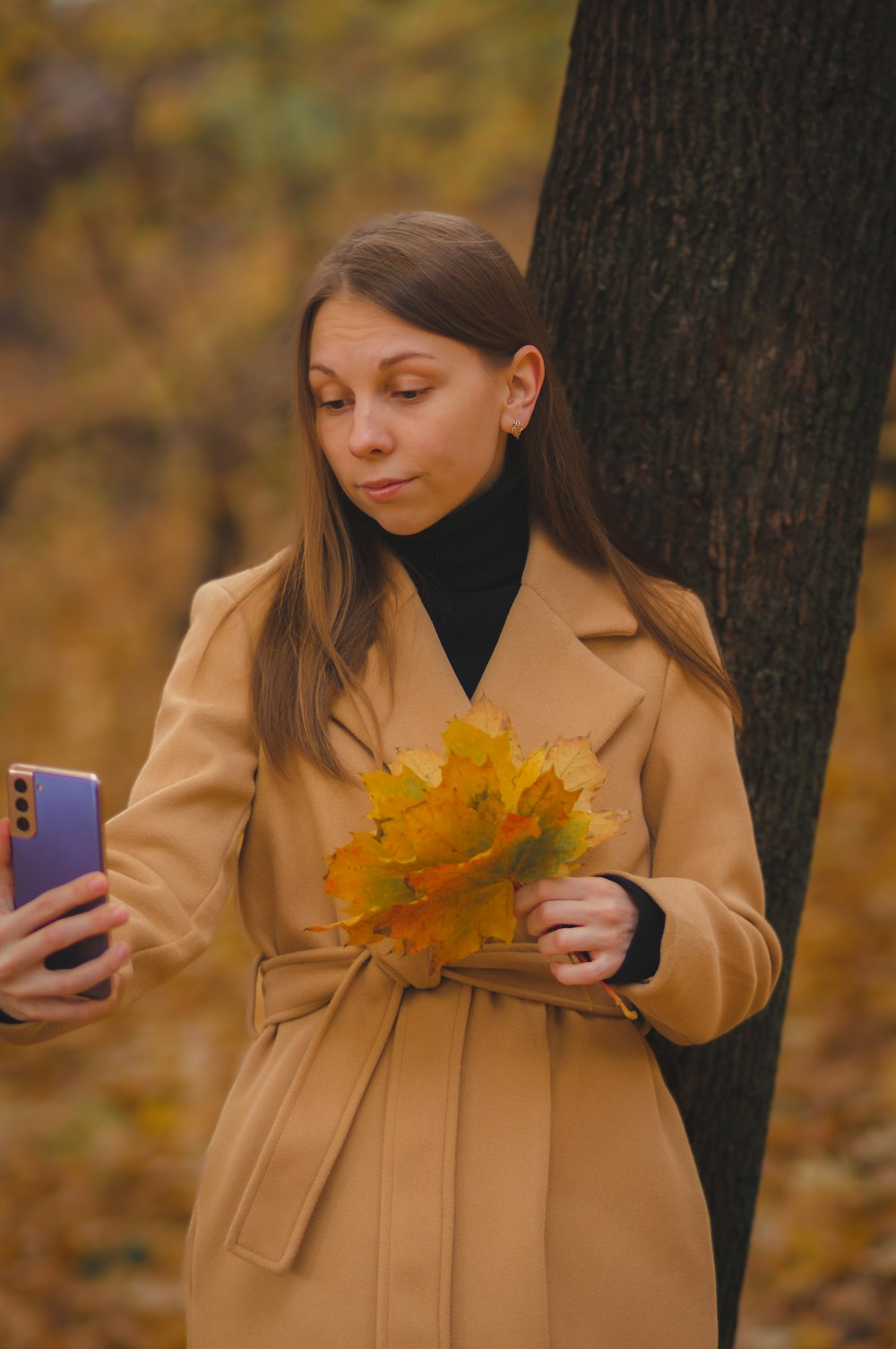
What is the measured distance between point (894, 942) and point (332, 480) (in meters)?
4.35

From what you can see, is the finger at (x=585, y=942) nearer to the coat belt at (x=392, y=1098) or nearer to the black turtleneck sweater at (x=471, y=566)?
the coat belt at (x=392, y=1098)

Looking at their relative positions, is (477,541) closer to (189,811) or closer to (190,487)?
(189,811)

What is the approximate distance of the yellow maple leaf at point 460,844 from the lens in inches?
59.9

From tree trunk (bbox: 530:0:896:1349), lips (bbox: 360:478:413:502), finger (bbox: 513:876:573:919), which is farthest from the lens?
tree trunk (bbox: 530:0:896:1349)

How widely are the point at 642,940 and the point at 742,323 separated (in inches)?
46.0

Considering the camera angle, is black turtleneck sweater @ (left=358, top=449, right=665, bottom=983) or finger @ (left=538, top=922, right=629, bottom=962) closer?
finger @ (left=538, top=922, right=629, bottom=962)

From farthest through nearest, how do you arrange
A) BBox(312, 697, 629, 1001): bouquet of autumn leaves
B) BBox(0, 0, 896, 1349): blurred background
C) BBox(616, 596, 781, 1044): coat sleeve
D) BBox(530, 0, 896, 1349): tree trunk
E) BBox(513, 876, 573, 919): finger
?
BBox(0, 0, 896, 1349): blurred background, BBox(530, 0, 896, 1349): tree trunk, BBox(616, 596, 781, 1044): coat sleeve, BBox(513, 876, 573, 919): finger, BBox(312, 697, 629, 1001): bouquet of autumn leaves

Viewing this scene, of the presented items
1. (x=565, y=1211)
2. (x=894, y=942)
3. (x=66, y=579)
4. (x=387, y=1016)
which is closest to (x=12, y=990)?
(x=387, y=1016)

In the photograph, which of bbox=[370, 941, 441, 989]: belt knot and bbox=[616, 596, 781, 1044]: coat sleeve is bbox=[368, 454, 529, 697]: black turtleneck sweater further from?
bbox=[370, 941, 441, 989]: belt knot

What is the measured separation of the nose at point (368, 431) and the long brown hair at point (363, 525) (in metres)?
0.13

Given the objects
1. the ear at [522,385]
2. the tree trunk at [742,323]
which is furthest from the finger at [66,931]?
the tree trunk at [742,323]

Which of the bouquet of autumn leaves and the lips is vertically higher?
the lips

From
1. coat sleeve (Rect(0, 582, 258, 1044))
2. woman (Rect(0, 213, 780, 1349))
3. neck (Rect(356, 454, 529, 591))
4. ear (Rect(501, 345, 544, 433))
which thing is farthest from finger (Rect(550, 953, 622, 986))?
ear (Rect(501, 345, 544, 433))

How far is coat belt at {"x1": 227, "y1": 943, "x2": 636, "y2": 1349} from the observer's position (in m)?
1.75
